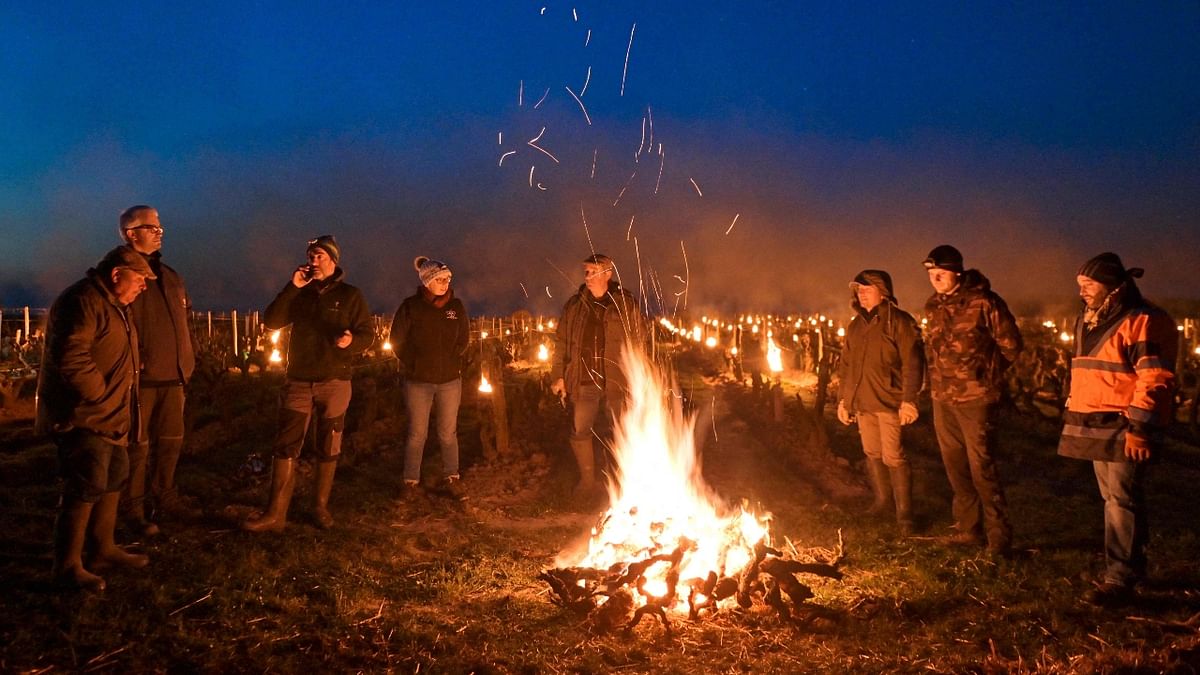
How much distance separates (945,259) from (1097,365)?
4.22 ft

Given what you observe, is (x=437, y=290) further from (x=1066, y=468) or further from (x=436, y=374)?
(x=1066, y=468)

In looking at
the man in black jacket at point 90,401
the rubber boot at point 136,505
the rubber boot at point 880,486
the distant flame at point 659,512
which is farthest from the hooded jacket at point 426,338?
the rubber boot at point 880,486

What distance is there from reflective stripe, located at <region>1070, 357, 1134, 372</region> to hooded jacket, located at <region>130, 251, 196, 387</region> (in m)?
5.94

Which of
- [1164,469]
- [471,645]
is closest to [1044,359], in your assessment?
[1164,469]

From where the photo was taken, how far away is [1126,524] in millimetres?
4367

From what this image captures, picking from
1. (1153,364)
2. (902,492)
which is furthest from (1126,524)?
(902,492)

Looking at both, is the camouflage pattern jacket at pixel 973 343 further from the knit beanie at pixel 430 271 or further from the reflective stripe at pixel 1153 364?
the knit beanie at pixel 430 271

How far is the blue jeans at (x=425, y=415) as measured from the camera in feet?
21.9

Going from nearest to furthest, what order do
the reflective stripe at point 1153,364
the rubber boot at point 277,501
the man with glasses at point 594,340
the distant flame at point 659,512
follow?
the reflective stripe at point 1153,364
the distant flame at point 659,512
the rubber boot at point 277,501
the man with glasses at point 594,340

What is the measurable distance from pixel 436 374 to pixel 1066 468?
7083mm

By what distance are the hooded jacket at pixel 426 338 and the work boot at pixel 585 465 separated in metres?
1.37

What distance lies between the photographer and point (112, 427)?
422 centimetres

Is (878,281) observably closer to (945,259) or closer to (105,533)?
(945,259)

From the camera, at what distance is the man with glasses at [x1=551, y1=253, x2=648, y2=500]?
6.84 metres
